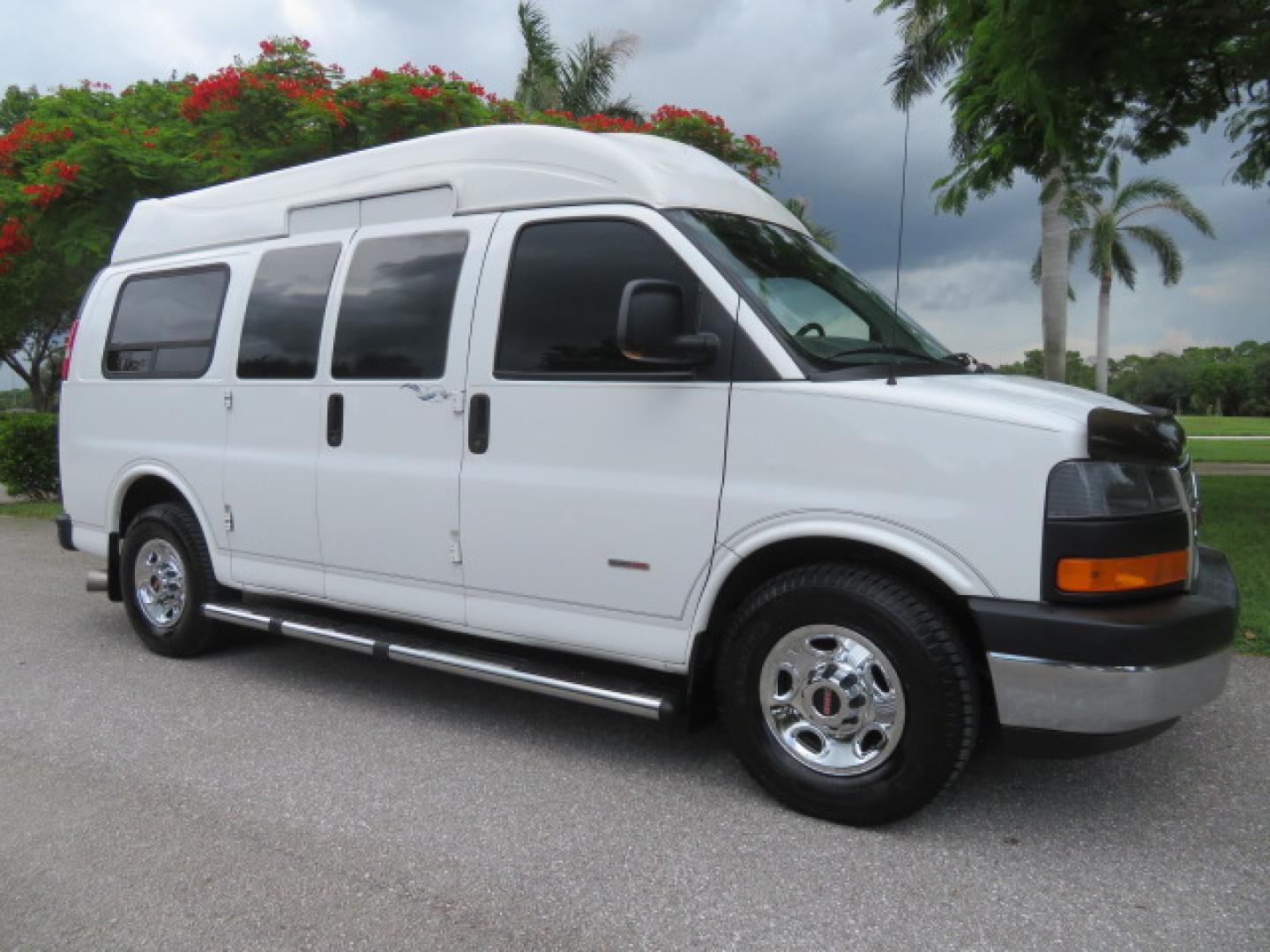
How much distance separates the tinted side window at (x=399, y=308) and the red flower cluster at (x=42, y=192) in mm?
7696

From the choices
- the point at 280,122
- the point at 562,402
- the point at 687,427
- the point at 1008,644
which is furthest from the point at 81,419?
the point at 280,122

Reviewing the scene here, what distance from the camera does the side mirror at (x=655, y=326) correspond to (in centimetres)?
341

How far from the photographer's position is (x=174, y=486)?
5.55m

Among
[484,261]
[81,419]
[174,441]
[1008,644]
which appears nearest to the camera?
[1008,644]

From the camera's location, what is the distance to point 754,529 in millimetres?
3504

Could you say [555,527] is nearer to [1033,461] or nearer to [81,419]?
[1033,461]

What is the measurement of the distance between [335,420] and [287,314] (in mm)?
710

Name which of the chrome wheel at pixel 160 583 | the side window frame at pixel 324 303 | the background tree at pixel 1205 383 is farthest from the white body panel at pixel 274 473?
the background tree at pixel 1205 383

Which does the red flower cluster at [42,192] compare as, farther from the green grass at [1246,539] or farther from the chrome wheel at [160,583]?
the green grass at [1246,539]

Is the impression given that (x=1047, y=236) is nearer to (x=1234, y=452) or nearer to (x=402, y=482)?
(x=1234, y=452)

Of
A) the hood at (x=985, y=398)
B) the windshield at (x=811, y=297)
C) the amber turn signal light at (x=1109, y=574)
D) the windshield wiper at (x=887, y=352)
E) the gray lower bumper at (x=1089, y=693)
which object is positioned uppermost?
the windshield at (x=811, y=297)

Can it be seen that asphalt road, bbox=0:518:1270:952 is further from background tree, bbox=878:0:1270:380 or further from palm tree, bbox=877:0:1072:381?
palm tree, bbox=877:0:1072:381

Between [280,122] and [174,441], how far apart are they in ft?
22.6

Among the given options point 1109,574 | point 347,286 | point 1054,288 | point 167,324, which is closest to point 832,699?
point 1109,574
